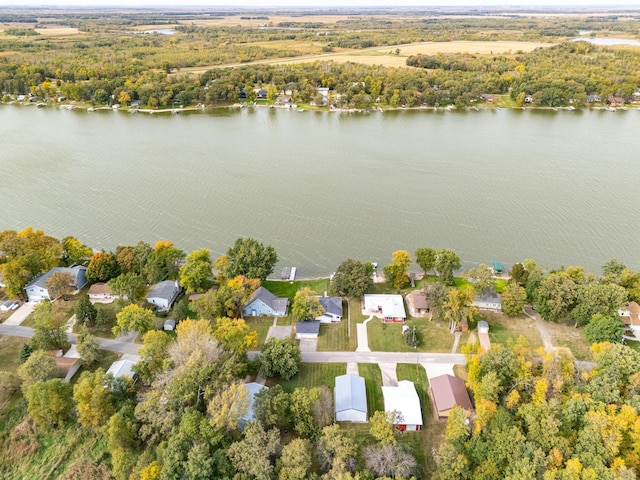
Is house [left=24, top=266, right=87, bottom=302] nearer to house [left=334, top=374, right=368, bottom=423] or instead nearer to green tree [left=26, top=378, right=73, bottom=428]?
green tree [left=26, top=378, right=73, bottom=428]

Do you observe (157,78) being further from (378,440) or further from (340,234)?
(378,440)

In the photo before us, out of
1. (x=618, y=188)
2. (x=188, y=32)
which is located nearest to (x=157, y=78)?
(x=618, y=188)

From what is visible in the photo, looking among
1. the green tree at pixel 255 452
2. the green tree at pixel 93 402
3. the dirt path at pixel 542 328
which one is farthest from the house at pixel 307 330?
the dirt path at pixel 542 328

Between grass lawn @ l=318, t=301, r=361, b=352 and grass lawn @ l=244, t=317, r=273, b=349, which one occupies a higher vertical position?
grass lawn @ l=318, t=301, r=361, b=352

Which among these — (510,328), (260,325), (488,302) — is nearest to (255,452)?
(260,325)

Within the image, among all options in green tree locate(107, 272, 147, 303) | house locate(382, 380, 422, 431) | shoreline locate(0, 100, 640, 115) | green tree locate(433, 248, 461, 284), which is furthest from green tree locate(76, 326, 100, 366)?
shoreline locate(0, 100, 640, 115)
